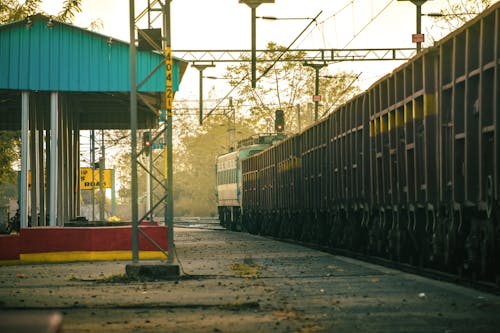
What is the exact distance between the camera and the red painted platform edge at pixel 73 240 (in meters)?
21.6

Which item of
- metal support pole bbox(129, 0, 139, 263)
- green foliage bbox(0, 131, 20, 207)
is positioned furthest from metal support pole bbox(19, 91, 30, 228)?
green foliage bbox(0, 131, 20, 207)

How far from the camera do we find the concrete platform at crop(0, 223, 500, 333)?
28.9 feet

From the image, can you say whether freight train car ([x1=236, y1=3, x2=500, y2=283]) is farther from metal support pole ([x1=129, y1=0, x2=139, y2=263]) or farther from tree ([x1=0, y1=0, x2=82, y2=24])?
tree ([x1=0, y1=0, x2=82, y2=24])

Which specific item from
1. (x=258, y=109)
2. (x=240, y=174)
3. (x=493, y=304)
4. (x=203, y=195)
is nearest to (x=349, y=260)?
(x=493, y=304)

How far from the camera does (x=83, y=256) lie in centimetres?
2178

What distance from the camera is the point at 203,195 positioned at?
11250cm

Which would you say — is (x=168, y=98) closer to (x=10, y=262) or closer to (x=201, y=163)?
(x=10, y=262)

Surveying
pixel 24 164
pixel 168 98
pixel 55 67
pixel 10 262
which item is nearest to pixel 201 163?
pixel 55 67

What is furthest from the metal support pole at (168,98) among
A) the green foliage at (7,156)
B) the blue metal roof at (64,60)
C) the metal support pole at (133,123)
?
the green foliage at (7,156)

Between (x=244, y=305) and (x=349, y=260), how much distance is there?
9722 mm

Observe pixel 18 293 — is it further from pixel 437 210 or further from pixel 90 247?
pixel 90 247

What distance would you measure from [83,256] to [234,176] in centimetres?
2804

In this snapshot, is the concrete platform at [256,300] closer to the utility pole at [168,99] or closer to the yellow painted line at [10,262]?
the utility pole at [168,99]

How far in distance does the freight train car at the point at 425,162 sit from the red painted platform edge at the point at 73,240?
4.57 m
